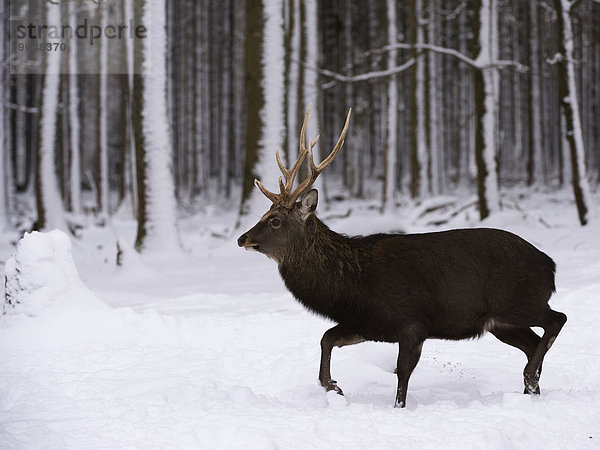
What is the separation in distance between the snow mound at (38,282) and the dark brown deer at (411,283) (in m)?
2.37

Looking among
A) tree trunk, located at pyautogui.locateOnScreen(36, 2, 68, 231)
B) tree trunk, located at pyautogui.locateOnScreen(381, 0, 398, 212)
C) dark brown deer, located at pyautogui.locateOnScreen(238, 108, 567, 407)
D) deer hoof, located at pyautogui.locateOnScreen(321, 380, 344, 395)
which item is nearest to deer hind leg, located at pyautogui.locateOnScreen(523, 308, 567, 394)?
dark brown deer, located at pyautogui.locateOnScreen(238, 108, 567, 407)

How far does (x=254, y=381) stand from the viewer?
17.7 feet

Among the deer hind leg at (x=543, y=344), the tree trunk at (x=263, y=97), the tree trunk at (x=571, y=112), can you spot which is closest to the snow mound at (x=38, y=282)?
the deer hind leg at (x=543, y=344)

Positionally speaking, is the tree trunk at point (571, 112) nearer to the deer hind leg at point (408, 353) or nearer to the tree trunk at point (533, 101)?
the deer hind leg at point (408, 353)

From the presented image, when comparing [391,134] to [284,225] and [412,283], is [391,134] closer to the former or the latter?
[284,225]

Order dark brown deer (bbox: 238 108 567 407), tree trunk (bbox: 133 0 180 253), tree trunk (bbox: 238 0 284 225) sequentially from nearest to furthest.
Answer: dark brown deer (bbox: 238 108 567 407) < tree trunk (bbox: 133 0 180 253) < tree trunk (bbox: 238 0 284 225)

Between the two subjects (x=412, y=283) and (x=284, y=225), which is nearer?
(x=412, y=283)

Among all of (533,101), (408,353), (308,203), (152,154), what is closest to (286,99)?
(152,154)

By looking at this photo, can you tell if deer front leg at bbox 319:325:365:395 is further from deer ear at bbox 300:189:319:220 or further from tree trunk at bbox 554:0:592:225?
tree trunk at bbox 554:0:592:225

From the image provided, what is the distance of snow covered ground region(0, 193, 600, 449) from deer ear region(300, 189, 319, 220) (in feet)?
4.03

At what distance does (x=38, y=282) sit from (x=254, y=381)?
230cm

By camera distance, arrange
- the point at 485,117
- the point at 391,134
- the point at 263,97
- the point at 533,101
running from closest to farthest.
Result: the point at 263,97
the point at 485,117
the point at 391,134
the point at 533,101

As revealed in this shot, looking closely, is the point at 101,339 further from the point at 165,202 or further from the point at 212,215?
the point at 212,215

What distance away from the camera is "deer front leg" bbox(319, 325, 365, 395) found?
478 centimetres
